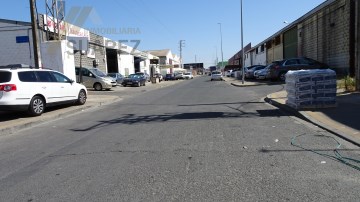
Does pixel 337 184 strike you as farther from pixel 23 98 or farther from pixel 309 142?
pixel 23 98

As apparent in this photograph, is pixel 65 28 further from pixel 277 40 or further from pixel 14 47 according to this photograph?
pixel 277 40

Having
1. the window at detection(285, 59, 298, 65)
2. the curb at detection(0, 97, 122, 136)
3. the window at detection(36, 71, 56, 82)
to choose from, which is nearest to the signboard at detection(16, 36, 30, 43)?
the curb at detection(0, 97, 122, 136)

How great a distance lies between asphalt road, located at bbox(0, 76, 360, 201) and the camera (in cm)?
479

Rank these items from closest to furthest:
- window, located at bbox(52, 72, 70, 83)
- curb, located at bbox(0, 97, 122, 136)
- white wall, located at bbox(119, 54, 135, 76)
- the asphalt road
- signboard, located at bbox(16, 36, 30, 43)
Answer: the asphalt road
curb, located at bbox(0, 97, 122, 136)
window, located at bbox(52, 72, 70, 83)
signboard, located at bbox(16, 36, 30, 43)
white wall, located at bbox(119, 54, 135, 76)

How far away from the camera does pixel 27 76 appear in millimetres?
13133

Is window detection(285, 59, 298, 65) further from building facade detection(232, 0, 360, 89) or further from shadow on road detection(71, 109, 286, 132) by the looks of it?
shadow on road detection(71, 109, 286, 132)

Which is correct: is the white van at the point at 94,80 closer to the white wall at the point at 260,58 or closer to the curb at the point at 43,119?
the curb at the point at 43,119

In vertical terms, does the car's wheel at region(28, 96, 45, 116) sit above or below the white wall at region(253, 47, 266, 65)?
below

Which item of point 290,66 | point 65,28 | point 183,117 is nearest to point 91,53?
point 65,28

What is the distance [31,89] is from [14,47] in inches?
614

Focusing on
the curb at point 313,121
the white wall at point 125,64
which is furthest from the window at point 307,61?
the white wall at point 125,64

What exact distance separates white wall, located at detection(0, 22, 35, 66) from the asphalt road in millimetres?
17957

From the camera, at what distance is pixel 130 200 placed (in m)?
4.57

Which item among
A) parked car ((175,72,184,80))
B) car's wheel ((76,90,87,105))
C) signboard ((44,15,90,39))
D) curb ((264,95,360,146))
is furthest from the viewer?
parked car ((175,72,184,80))
